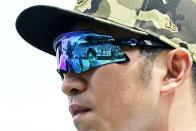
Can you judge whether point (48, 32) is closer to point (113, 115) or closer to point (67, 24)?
point (67, 24)

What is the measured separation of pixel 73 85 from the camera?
10.5 ft

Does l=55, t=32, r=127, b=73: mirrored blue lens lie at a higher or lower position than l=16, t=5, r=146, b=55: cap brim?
lower

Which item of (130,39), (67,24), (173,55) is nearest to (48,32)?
(67,24)

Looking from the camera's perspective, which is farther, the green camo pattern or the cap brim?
the cap brim

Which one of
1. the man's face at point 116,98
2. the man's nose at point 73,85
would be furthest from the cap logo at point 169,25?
the man's nose at point 73,85

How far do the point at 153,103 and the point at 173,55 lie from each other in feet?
1.17

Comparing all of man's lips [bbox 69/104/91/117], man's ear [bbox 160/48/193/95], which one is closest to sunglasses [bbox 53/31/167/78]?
man's ear [bbox 160/48/193/95]

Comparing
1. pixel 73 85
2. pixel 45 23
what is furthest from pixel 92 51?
pixel 45 23

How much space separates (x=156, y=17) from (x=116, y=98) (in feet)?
2.07

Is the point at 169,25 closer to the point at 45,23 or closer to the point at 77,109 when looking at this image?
the point at 77,109

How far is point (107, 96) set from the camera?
319cm

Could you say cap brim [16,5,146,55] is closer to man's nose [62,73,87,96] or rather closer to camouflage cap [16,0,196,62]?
camouflage cap [16,0,196,62]

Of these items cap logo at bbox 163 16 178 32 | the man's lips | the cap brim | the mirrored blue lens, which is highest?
the cap brim

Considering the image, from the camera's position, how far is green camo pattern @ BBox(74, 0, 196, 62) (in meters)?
3.24
